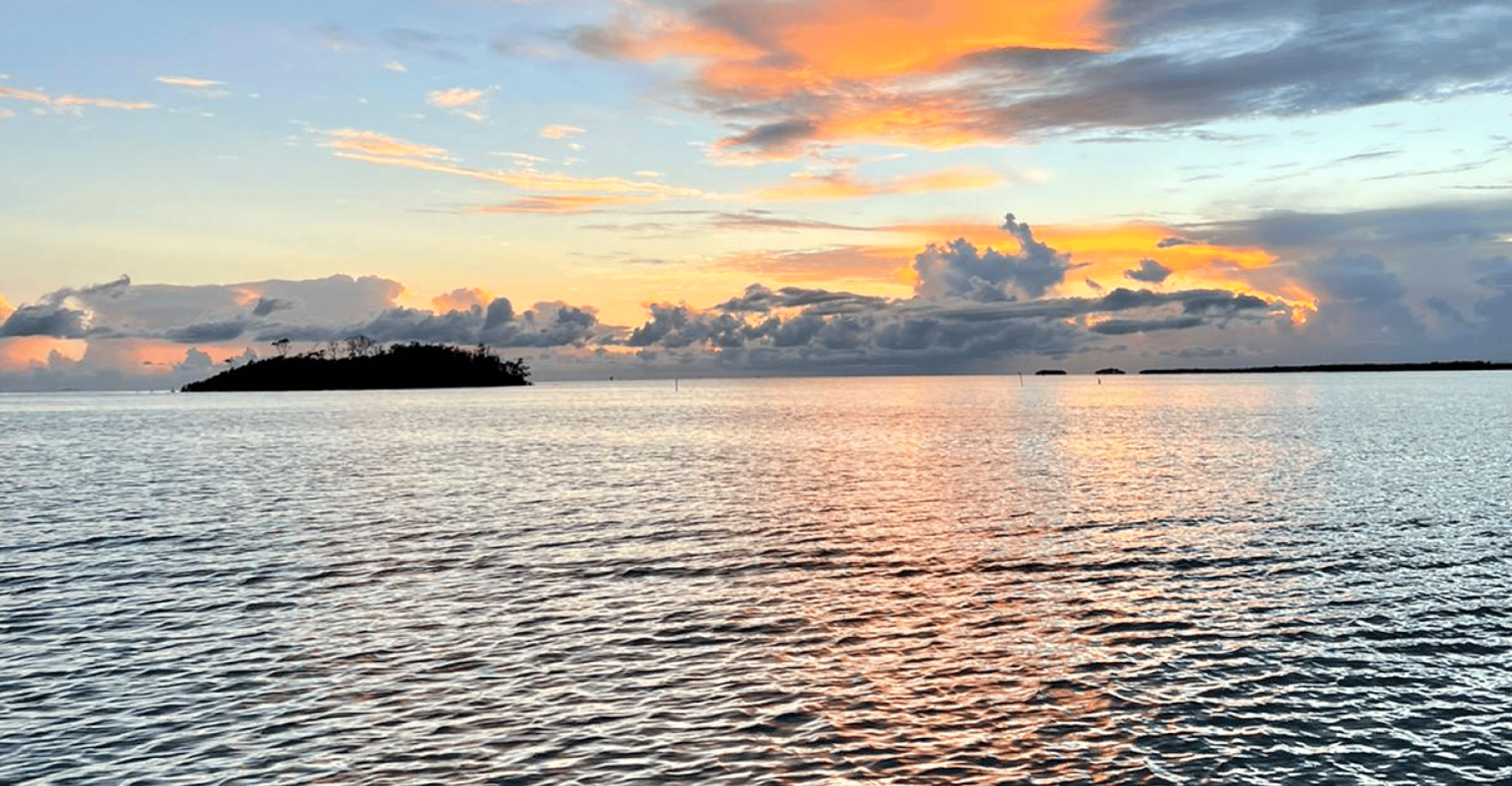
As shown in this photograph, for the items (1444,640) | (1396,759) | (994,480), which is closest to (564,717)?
(1396,759)

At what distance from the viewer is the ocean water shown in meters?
23.8

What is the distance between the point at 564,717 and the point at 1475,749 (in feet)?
68.7

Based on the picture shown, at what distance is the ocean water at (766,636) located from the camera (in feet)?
78.1

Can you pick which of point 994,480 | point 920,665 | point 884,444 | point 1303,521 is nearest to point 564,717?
point 920,665

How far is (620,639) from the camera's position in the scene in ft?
111

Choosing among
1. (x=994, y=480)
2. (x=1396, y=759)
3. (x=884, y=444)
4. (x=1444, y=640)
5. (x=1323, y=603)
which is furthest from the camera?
(x=884, y=444)

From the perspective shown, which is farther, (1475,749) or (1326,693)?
(1326,693)

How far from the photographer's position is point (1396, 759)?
2317 cm

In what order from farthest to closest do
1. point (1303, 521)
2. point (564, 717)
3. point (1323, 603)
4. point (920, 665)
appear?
point (1303, 521) < point (1323, 603) < point (920, 665) < point (564, 717)

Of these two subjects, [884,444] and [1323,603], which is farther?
[884,444]

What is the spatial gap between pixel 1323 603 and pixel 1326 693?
12.1 meters

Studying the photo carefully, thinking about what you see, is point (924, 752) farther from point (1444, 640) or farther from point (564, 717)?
point (1444, 640)

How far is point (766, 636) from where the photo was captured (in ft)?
113

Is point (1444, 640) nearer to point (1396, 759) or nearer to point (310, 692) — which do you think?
point (1396, 759)
